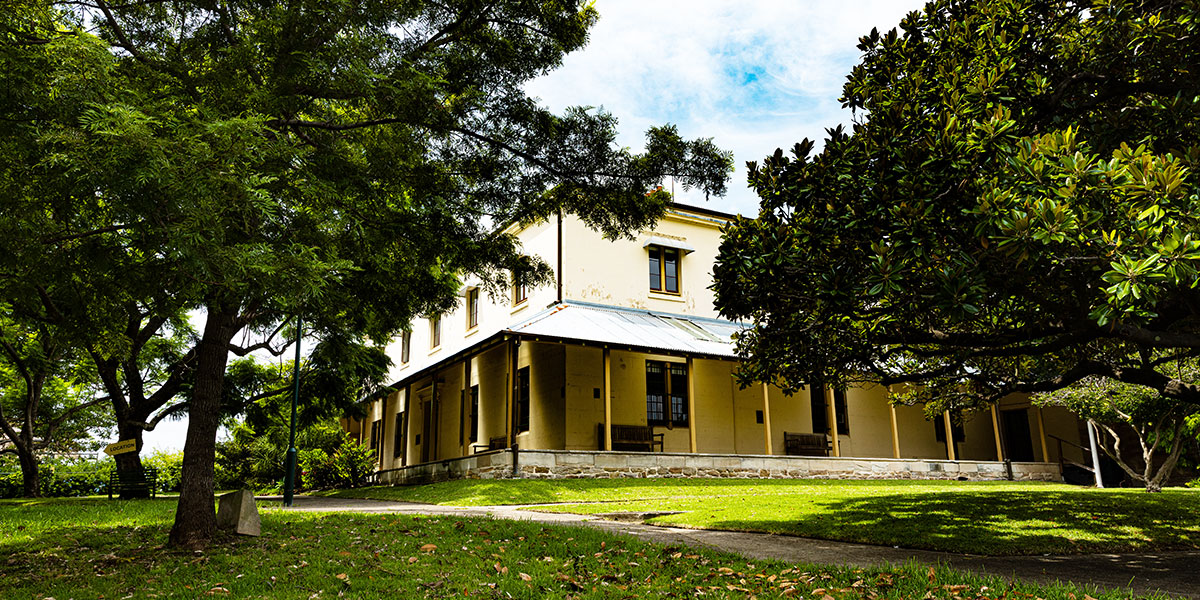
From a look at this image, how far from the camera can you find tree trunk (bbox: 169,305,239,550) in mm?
8102

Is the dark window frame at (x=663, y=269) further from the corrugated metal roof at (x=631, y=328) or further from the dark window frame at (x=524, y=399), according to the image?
the dark window frame at (x=524, y=399)

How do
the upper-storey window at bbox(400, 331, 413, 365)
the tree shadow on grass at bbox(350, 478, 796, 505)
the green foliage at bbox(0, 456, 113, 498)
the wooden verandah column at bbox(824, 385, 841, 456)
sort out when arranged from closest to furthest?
the tree shadow on grass at bbox(350, 478, 796, 505) → the wooden verandah column at bbox(824, 385, 841, 456) → the green foliage at bbox(0, 456, 113, 498) → the upper-storey window at bbox(400, 331, 413, 365)

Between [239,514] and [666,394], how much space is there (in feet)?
49.6

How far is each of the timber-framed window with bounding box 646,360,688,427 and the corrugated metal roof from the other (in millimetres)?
1114

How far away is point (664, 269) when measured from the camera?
25.8 meters

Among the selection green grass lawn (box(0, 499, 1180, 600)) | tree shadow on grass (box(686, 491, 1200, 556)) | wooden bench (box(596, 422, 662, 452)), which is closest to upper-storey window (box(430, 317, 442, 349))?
wooden bench (box(596, 422, 662, 452))

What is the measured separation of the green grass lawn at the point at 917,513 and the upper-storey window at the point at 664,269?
10.2 meters

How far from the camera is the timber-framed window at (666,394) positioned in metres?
22.2

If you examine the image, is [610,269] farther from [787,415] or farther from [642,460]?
[642,460]

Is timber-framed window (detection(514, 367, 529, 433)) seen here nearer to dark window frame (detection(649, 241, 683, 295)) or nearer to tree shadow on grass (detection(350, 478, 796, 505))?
tree shadow on grass (detection(350, 478, 796, 505))

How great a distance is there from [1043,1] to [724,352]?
14322 mm

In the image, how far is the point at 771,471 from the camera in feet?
66.1

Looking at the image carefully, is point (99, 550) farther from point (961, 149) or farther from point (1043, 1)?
point (1043, 1)

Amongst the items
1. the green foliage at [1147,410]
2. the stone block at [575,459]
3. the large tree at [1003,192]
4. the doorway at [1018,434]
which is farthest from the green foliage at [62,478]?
the doorway at [1018,434]
